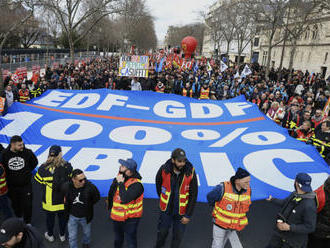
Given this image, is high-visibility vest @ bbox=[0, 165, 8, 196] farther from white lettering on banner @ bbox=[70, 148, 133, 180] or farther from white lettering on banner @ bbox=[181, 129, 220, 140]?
white lettering on banner @ bbox=[181, 129, 220, 140]

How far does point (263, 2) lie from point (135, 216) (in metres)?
22.8

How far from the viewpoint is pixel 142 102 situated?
25.5 feet

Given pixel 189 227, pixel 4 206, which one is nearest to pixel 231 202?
pixel 189 227

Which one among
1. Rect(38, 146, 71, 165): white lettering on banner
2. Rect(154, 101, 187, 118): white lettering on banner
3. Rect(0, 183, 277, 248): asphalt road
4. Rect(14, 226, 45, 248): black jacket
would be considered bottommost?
Rect(0, 183, 277, 248): asphalt road

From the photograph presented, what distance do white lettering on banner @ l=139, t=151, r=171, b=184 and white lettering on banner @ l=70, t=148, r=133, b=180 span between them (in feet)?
1.31

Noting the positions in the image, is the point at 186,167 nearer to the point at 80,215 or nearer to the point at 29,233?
the point at 80,215

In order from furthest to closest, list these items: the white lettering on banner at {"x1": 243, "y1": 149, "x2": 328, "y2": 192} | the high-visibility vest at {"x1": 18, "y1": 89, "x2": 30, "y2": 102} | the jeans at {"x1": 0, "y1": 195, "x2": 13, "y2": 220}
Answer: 1. the high-visibility vest at {"x1": 18, "y1": 89, "x2": 30, "y2": 102}
2. the white lettering on banner at {"x1": 243, "y1": 149, "x2": 328, "y2": 192}
3. the jeans at {"x1": 0, "y1": 195, "x2": 13, "y2": 220}

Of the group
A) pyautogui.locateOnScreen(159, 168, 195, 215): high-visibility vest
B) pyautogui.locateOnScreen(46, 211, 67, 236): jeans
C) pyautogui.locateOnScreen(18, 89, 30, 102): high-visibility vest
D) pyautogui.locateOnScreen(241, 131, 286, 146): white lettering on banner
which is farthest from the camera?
pyautogui.locateOnScreen(18, 89, 30, 102): high-visibility vest

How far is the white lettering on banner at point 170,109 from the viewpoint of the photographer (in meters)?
7.22

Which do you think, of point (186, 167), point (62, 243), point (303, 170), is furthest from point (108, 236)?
point (303, 170)

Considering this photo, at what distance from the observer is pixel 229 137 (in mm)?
6102

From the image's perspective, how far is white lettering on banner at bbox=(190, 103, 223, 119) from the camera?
7.29m

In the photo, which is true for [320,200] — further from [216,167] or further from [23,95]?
[23,95]

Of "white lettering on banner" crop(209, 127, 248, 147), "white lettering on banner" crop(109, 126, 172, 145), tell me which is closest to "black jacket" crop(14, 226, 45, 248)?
"white lettering on banner" crop(109, 126, 172, 145)
